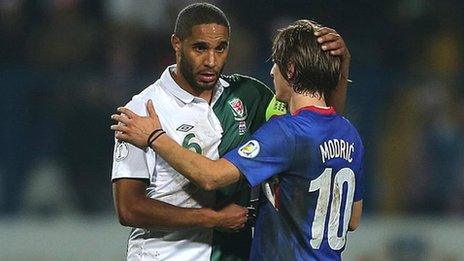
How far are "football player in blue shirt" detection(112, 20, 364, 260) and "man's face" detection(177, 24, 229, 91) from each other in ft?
0.82

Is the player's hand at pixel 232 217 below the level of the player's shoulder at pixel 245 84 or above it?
below

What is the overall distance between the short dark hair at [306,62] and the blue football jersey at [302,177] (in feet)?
0.24

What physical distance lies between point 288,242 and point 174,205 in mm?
396

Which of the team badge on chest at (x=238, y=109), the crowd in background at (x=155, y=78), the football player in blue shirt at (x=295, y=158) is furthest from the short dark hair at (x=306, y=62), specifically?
the crowd in background at (x=155, y=78)

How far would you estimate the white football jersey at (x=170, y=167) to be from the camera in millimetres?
Answer: 2881

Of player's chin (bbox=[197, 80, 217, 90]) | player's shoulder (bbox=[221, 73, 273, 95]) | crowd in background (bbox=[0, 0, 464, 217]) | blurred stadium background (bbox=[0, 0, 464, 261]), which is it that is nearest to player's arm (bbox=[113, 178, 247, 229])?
player's chin (bbox=[197, 80, 217, 90])

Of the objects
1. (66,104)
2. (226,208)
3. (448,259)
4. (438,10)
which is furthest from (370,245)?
(226,208)

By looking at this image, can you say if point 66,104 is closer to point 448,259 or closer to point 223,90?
point 448,259

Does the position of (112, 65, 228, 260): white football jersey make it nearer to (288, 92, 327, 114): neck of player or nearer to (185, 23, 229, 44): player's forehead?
(185, 23, 229, 44): player's forehead

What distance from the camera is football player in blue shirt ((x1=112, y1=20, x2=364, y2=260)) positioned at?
8.67 ft

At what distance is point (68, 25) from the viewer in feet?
19.9

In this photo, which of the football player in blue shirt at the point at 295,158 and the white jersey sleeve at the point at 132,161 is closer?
the football player in blue shirt at the point at 295,158

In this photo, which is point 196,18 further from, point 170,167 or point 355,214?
point 355,214

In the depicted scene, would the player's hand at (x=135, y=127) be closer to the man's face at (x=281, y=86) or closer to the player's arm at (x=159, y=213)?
the player's arm at (x=159, y=213)
